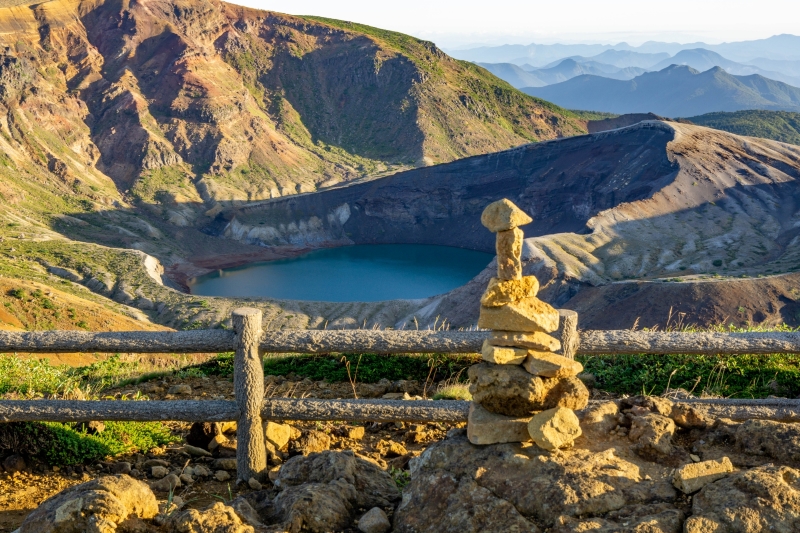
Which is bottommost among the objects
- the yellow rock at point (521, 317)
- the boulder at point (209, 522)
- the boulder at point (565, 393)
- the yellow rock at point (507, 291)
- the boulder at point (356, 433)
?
the boulder at point (356, 433)

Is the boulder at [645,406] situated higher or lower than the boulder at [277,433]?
higher

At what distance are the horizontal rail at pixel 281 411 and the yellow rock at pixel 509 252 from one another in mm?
1552

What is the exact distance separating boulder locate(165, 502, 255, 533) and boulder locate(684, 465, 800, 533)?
248 centimetres

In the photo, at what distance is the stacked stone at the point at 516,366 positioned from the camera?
4484 millimetres

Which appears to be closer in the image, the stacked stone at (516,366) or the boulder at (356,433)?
the stacked stone at (516,366)

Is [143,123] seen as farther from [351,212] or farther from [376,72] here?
[376,72]

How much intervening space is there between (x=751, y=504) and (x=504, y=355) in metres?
1.63

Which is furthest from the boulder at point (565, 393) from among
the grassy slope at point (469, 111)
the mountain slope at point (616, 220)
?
the grassy slope at point (469, 111)

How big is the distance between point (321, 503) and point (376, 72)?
329 feet

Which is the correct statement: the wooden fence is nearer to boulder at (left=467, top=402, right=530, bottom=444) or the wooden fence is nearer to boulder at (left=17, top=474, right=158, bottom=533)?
boulder at (left=467, top=402, right=530, bottom=444)

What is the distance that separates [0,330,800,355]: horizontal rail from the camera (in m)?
5.82

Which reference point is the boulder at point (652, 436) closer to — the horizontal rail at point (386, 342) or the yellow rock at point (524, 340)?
the yellow rock at point (524, 340)

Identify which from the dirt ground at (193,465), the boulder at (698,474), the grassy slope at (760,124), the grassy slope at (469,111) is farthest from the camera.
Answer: the grassy slope at (469,111)

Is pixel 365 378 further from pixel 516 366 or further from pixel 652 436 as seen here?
pixel 652 436
